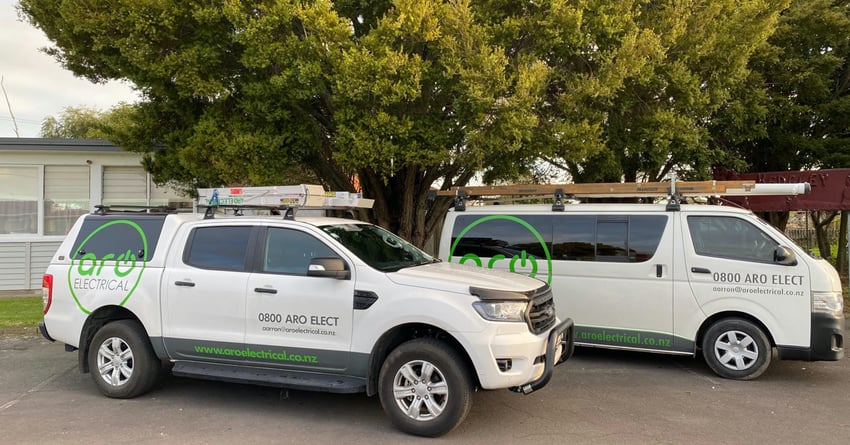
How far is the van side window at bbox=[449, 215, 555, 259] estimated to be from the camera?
7656 mm

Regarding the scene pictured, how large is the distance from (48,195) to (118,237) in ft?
35.8

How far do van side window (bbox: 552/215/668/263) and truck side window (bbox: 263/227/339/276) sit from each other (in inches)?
136

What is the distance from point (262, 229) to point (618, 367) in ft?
14.9

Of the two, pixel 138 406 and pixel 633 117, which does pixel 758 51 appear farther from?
pixel 138 406

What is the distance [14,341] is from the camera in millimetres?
8672

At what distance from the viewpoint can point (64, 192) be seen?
587 inches

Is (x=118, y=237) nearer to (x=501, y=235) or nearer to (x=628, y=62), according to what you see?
(x=501, y=235)

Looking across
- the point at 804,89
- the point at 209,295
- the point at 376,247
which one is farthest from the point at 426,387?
the point at 804,89

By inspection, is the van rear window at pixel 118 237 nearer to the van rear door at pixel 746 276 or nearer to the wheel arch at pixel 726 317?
the van rear door at pixel 746 276

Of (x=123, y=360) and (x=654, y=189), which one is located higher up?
(x=654, y=189)

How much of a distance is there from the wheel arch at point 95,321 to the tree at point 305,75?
3663mm

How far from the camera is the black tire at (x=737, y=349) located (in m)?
6.42

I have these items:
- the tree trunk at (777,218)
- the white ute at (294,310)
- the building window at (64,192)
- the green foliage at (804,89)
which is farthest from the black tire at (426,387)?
the tree trunk at (777,218)

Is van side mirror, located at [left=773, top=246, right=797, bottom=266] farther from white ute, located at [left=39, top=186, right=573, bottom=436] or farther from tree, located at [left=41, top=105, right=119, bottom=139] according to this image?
tree, located at [left=41, top=105, right=119, bottom=139]
